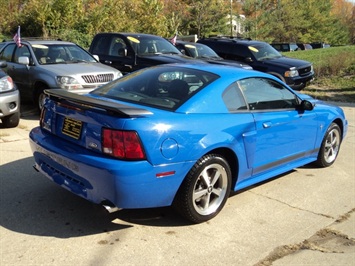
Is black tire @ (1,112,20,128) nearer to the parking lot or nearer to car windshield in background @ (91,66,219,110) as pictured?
the parking lot

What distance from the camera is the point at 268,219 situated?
412 centimetres

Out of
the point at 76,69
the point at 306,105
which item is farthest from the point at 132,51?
the point at 306,105

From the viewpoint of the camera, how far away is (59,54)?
30.2 ft

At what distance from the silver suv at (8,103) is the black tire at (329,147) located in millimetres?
5084

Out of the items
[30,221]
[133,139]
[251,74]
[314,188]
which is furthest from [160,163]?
[314,188]

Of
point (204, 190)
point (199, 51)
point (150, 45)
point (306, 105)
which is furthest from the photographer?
point (199, 51)

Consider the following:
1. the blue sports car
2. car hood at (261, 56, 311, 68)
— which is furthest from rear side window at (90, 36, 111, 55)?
the blue sports car

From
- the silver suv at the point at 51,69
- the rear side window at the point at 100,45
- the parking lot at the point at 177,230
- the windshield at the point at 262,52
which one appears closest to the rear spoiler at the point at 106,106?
the parking lot at the point at 177,230

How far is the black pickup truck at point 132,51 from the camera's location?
33.8 feet

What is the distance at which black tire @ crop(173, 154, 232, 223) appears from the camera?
3.68 meters

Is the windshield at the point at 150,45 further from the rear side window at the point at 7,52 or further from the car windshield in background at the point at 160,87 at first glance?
the car windshield in background at the point at 160,87

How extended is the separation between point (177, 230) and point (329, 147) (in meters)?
3.09

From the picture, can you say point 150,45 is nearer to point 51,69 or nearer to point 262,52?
point 51,69

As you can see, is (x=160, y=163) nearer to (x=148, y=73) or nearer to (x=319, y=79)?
(x=148, y=73)
